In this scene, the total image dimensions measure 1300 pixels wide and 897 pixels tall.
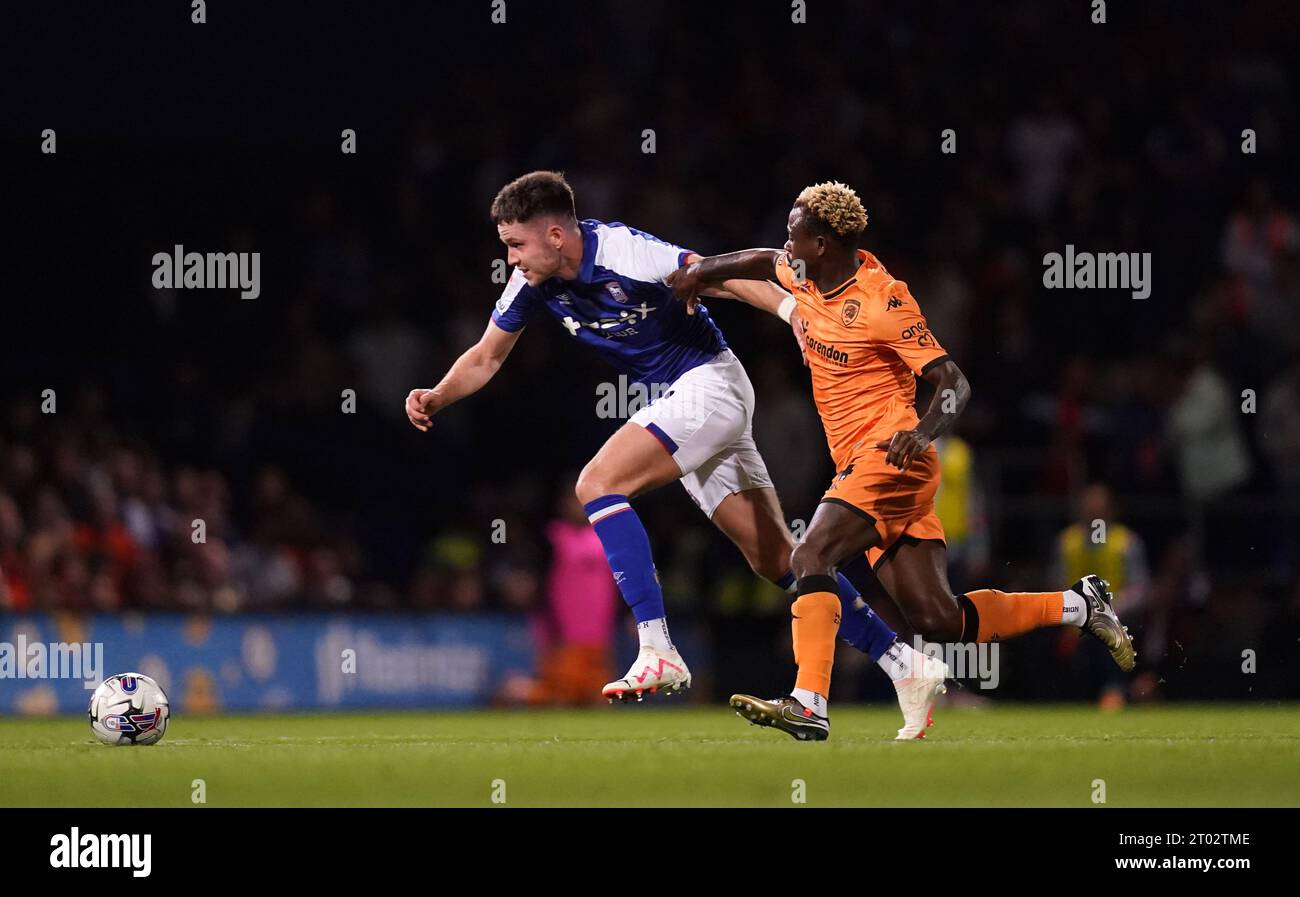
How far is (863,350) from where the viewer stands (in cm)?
841

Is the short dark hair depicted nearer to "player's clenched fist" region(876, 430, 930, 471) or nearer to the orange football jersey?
the orange football jersey

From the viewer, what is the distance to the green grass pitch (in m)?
7.12

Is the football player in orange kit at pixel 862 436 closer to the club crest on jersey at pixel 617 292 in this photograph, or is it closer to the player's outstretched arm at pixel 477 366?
the club crest on jersey at pixel 617 292

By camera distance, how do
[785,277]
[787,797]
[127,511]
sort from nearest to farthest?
[787,797] → [785,277] → [127,511]

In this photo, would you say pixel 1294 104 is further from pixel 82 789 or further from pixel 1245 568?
pixel 82 789

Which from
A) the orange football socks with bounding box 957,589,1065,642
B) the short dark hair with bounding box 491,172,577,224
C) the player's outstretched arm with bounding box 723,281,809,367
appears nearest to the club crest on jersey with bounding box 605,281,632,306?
the short dark hair with bounding box 491,172,577,224

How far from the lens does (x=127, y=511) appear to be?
14.7 meters

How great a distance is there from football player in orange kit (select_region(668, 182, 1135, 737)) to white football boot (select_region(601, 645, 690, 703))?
0.52 metres

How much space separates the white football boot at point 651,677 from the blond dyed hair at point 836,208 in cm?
195

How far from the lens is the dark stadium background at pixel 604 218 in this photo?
1512 cm

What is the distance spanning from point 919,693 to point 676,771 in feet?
5.78

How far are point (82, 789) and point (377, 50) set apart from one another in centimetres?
1199

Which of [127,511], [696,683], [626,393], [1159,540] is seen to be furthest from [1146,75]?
[127,511]

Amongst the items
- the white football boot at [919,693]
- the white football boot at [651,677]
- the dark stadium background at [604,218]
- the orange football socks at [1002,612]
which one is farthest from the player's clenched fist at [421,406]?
the dark stadium background at [604,218]
